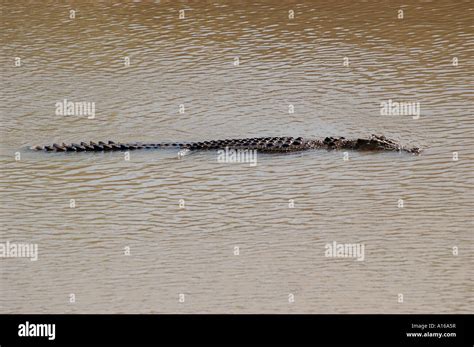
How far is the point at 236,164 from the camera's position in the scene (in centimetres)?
1306

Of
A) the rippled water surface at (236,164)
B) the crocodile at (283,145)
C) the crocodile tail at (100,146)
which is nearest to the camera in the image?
the rippled water surface at (236,164)

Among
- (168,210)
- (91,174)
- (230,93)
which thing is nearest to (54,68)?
(230,93)

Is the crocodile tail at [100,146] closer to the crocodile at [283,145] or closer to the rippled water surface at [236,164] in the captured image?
the crocodile at [283,145]

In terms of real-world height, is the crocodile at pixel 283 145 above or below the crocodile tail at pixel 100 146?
below

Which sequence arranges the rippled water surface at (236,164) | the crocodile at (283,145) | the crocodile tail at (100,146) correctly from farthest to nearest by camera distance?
the crocodile tail at (100,146) → the crocodile at (283,145) → the rippled water surface at (236,164)

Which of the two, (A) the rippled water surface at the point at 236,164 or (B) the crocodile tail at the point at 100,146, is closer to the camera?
(A) the rippled water surface at the point at 236,164

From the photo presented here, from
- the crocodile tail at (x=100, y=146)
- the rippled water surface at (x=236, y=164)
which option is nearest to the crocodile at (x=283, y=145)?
the crocodile tail at (x=100, y=146)

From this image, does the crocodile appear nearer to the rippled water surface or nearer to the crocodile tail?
the crocodile tail

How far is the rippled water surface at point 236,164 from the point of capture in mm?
9930

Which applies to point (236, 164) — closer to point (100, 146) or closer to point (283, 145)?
point (283, 145)

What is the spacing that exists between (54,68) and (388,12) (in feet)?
20.9

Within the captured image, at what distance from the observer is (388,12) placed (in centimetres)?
1875

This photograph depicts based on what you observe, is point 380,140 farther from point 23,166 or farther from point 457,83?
point 23,166

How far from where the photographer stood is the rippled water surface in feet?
32.6
